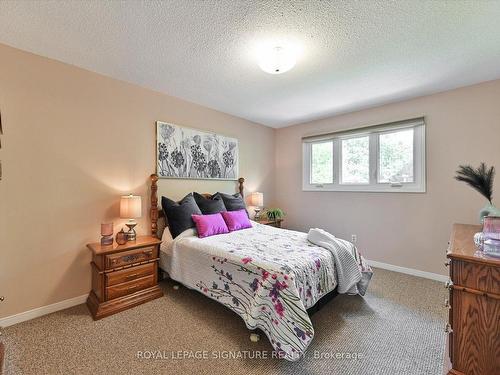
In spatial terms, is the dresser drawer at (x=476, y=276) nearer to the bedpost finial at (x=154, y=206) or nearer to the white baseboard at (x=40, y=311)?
the bedpost finial at (x=154, y=206)

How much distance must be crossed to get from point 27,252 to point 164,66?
223 cm

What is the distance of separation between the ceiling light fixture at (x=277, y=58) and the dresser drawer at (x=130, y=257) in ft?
7.38

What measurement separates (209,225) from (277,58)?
194 centimetres

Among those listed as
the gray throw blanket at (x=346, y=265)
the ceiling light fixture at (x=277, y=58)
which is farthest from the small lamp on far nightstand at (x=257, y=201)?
the ceiling light fixture at (x=277, y=58)

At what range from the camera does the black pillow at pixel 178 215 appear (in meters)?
2.72

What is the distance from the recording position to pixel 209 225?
2730mm

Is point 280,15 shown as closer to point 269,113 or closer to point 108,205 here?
point 269,113

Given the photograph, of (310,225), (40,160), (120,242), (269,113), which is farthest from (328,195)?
(40,160)

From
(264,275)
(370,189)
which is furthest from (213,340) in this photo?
(370,189)

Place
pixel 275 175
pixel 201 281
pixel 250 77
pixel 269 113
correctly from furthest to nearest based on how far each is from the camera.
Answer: pixel 275 175, pixel 269 113, pixel 250 77, pixel 201 281

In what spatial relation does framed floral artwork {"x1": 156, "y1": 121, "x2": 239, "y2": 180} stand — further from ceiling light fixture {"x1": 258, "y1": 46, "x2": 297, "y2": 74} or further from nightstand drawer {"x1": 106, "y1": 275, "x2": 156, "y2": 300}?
ceiling light fixture {"x1": 258, "y1": 46, "x2": 297, "y2": 74}

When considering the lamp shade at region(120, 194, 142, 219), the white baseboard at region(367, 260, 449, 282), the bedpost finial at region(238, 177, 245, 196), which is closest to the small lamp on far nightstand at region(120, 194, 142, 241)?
the lamp shade at region(120, 194, 142, 219)

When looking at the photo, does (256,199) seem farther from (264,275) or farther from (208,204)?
(264,275)

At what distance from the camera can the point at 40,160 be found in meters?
2.12
